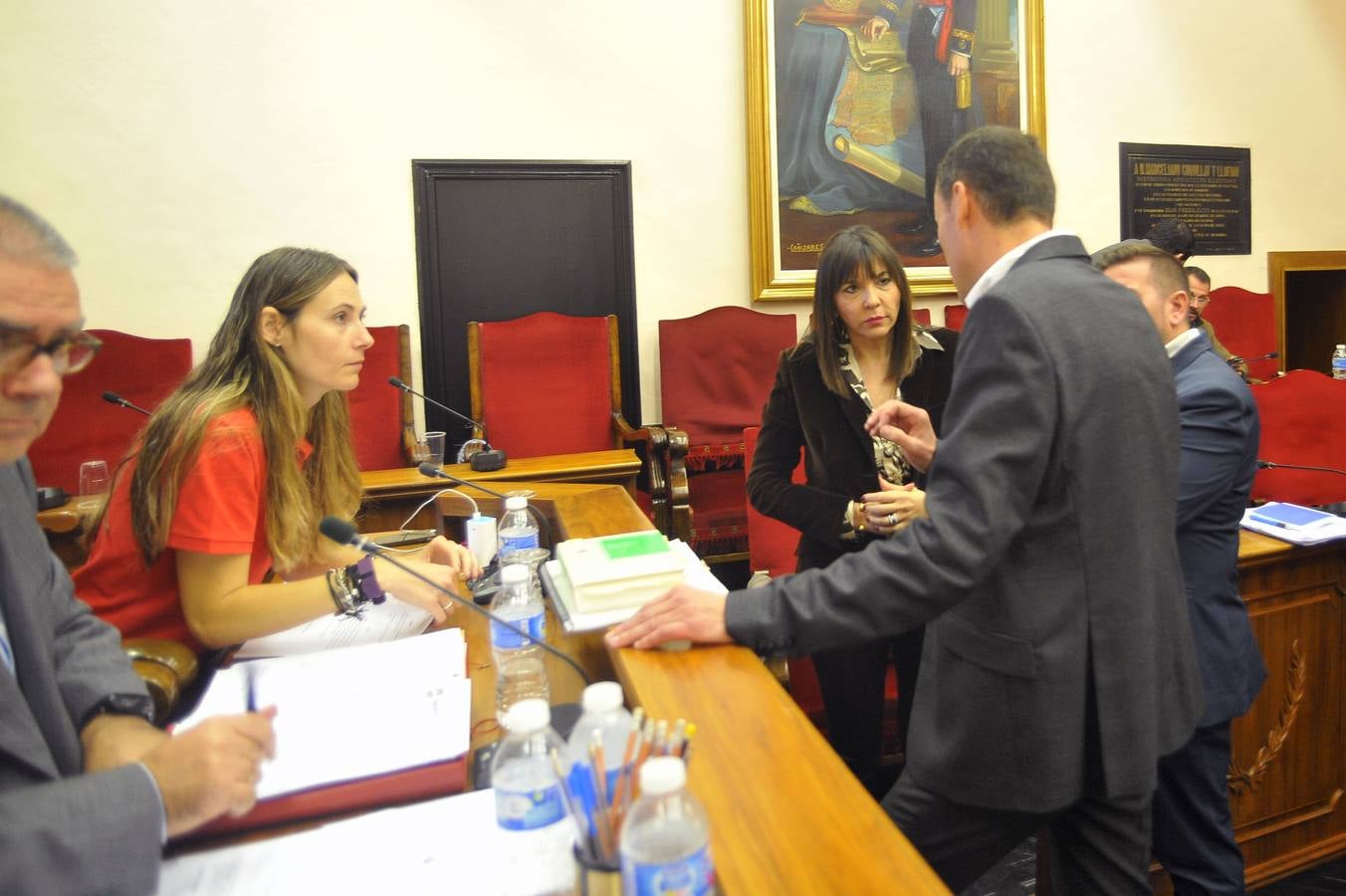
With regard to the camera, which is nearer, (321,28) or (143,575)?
(143,575)

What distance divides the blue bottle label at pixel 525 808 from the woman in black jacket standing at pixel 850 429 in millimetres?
1199

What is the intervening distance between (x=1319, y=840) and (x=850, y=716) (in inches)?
50.6

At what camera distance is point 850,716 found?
201 cm

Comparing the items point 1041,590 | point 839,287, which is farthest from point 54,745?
point 839,287

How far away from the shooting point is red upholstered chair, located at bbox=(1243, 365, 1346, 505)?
10.2ft

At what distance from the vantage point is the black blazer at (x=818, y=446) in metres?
2.01

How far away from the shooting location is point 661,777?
0.65 metres

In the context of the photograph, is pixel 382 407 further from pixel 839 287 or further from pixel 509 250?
pixel 839 287

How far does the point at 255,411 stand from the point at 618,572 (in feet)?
2.53

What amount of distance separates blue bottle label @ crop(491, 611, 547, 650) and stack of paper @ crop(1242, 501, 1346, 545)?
71.2 inches

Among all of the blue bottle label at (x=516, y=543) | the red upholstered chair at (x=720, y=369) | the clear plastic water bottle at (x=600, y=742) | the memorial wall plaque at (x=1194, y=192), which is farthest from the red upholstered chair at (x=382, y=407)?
the memorial wall plaque at (x=1194, y=192)

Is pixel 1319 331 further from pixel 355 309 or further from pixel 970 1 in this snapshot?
pixel 355 309

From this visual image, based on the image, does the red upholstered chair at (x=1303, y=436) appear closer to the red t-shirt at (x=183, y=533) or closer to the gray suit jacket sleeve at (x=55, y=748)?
the red t-shirt at (x=183, y=533)

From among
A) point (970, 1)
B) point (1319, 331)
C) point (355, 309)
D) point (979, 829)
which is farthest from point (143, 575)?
point (1319, 331)
